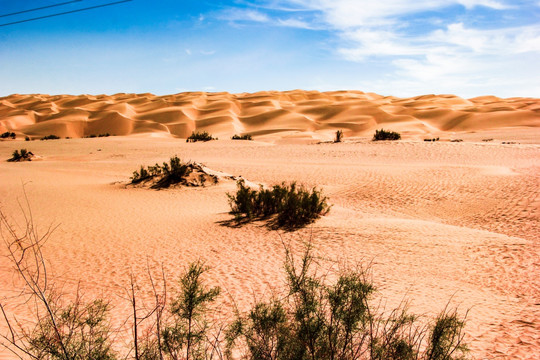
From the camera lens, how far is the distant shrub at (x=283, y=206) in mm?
8641

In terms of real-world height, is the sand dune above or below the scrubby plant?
above

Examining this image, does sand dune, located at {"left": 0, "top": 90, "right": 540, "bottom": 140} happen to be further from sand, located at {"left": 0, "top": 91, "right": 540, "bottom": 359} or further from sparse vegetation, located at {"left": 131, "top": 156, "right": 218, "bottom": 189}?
sparse vegetation, located at {"left": 131, "top": 156, "right": 218, "bottom": 189}

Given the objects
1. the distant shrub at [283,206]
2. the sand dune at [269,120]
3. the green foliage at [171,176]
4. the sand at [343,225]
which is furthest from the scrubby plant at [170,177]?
the sand dune at [269,120]

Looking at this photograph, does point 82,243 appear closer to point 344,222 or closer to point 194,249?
point 194,249

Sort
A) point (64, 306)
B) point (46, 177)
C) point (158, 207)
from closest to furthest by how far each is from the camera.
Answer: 1. point (64, 306)
2. point (158, 207)
3. point (46, 177)

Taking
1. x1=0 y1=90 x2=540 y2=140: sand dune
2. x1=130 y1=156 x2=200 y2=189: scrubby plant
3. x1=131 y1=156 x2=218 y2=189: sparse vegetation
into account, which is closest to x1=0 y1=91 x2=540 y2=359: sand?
x1=131 y1=156 x2=218 y2=189: sparse vegetation

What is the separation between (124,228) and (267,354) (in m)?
6.36

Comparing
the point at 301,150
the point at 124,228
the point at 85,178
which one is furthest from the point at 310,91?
the point at 124,228

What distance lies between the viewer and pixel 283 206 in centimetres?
909

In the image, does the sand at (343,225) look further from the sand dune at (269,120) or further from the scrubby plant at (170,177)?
the sand dune at (269,120)

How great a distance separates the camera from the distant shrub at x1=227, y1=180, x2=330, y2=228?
8641 mm

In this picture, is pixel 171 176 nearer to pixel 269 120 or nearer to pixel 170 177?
pixel 170 177

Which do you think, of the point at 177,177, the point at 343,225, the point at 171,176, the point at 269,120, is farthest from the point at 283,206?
the point at 269,120

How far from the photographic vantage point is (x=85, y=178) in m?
14.8
